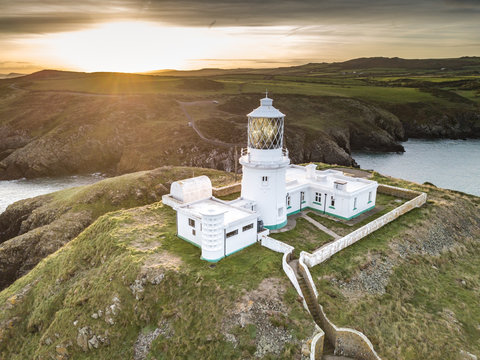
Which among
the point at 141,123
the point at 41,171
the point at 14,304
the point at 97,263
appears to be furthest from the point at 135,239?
the point at 141,123

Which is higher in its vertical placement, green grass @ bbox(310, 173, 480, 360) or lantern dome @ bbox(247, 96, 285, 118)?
lantern dome @ bbox(247, 96, 285, 118)

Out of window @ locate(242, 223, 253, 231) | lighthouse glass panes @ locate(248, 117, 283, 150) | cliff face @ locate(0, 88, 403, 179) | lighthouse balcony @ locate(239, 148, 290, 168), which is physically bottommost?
cliff face @ locate(0, 88, 403, 179)

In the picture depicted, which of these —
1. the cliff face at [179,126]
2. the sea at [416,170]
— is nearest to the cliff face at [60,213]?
the sea at [416,170]

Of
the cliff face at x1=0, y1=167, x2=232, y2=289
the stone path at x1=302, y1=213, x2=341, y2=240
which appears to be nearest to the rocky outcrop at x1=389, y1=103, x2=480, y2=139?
the cliff face at x1=0, y1=167, x2=232, y2=289

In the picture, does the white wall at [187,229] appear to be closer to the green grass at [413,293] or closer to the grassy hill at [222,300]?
the grassy hill at [222,300]

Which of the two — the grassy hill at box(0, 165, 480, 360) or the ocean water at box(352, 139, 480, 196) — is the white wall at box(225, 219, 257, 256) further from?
the ocean water at box(352, 139, 480, 196)

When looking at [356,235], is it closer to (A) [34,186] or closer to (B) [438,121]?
(A) [34,186]

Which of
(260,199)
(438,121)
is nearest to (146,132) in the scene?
(260,199)

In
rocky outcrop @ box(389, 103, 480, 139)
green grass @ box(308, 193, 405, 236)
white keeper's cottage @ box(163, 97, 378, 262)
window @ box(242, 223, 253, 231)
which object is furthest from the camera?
rocky outcrop @ box(389, 103, 480, 139)
